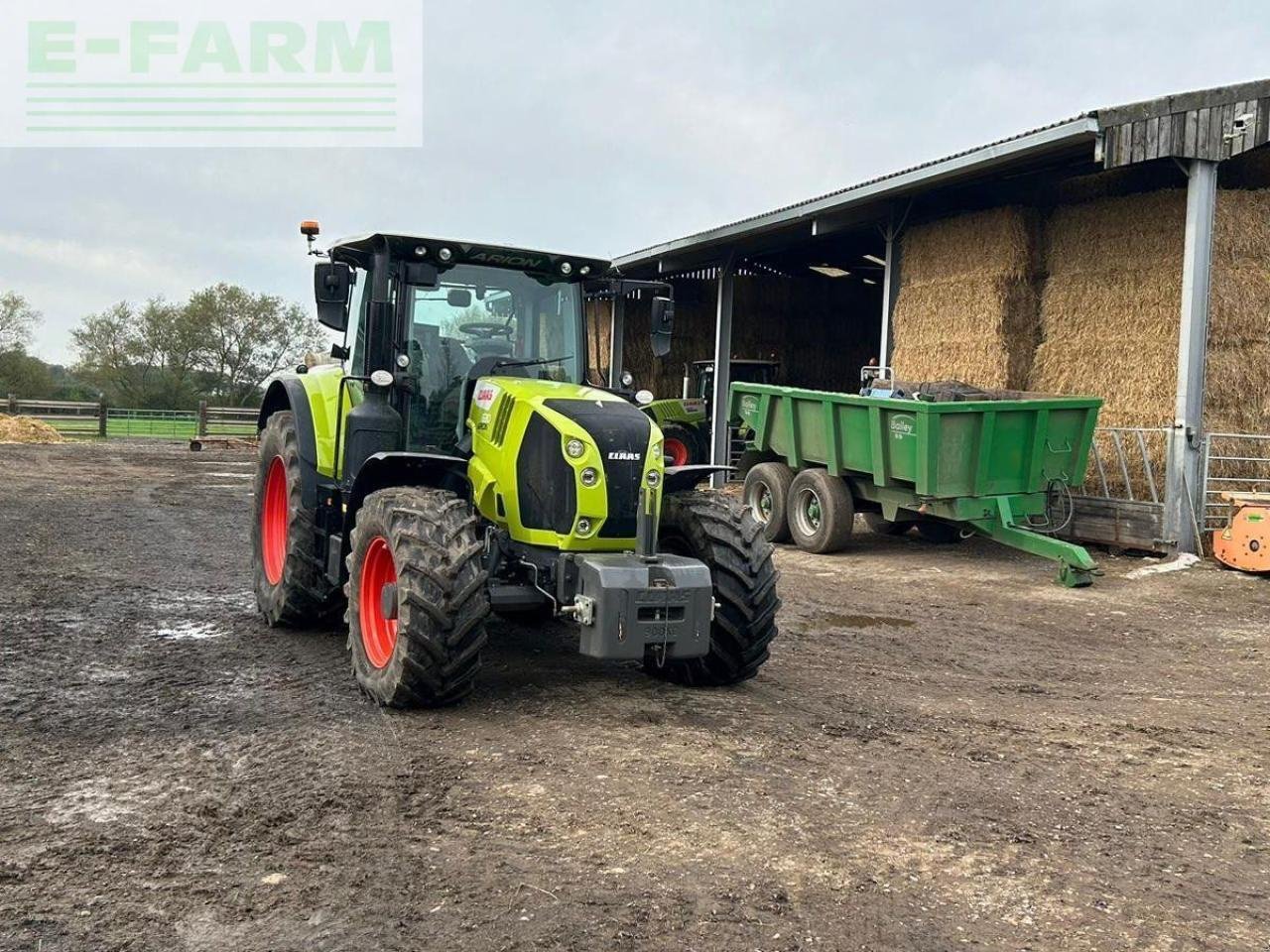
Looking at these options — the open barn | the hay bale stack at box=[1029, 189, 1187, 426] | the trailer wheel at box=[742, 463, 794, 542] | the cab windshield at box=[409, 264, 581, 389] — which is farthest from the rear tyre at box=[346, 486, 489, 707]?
the hay bale stack at box=[1029, 189, 1187, 426]

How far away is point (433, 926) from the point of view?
303cm

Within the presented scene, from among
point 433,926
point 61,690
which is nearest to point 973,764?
point 433,926

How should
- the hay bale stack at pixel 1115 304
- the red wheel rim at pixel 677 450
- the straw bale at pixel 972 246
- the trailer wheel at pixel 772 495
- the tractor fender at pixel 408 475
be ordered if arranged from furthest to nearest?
the red wheel rim at pixel 677 450, the straw bale at pixel 972 246, the trailer wheel at pixel 772 495, the hay bale stack at pixel 1115 304, the tractor fender at pixel 408 475

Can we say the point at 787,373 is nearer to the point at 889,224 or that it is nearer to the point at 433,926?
the point at 889,224

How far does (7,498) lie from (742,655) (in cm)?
1125

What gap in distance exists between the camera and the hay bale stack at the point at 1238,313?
434 inches

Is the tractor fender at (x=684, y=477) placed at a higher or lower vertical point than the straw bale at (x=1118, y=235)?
lower

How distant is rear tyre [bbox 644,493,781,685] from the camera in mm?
5340

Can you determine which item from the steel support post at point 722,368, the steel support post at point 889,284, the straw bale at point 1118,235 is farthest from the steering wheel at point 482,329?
the steel support post at point 722,368

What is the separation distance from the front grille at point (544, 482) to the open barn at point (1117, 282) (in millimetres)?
6833

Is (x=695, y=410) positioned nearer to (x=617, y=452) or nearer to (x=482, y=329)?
(x=482, y=329)

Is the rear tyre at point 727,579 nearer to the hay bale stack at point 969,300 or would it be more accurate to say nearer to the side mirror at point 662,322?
the side mirror at point 662,322

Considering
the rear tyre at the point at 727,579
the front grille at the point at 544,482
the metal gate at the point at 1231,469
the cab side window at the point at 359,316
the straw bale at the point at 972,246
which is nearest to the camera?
the front grille at the point at 544,482

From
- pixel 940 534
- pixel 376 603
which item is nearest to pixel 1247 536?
pixel 940 534
